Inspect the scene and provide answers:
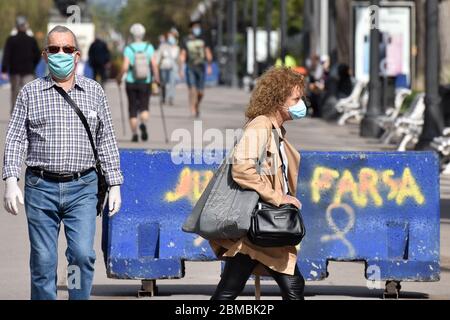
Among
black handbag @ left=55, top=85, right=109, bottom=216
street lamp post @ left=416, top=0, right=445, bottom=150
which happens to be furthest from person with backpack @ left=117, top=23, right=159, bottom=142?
black handbag @ left=55, top=85, right=109, bottom=216

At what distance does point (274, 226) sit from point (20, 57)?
20205mm

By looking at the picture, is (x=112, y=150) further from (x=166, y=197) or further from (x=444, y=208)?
(x=444, y=208)

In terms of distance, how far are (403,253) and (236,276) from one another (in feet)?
6.99

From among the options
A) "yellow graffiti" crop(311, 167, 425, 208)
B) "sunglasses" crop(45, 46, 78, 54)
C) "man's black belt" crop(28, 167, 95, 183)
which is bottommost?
"yellow graffiti" crop(311, 167, 425, 208)

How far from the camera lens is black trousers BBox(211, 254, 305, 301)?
7.61 metres

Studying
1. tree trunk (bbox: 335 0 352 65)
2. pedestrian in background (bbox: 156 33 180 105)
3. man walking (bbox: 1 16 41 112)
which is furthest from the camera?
pedestrian in background (bbox: 156 33 180 105)

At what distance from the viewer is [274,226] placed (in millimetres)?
7438

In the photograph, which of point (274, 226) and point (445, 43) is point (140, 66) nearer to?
point (445, 43)

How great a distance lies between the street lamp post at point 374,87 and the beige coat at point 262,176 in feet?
59.9

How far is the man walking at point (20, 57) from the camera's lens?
27.1 metres

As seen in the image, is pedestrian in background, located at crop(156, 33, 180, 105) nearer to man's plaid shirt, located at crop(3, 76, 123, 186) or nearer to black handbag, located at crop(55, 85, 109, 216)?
black handbag, located at crop(55, 85, 109, 216)

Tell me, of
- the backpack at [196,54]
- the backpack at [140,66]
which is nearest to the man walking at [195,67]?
the backpack at [196,54]

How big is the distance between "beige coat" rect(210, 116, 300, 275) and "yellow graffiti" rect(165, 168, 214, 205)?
5.77ft

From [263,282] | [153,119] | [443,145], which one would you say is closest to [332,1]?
[153,119]
